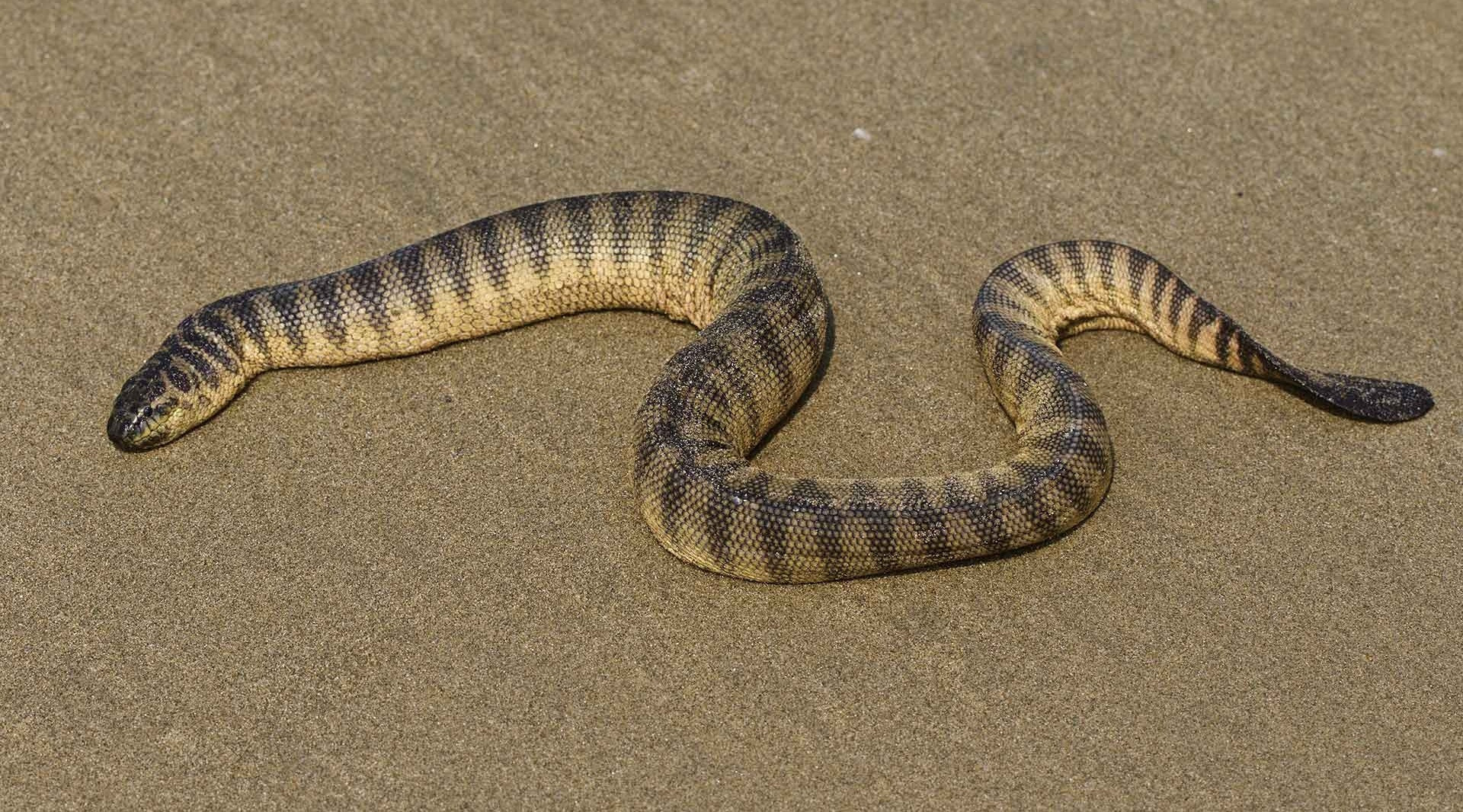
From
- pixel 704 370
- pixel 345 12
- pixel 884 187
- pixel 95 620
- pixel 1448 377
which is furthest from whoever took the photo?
pixel 345 12

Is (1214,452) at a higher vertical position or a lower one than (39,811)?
higher

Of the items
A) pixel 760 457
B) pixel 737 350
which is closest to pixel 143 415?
pixel 737 350

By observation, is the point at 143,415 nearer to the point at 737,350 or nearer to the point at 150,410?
the point at 150,410

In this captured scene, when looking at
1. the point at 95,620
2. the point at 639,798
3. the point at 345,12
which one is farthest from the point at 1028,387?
the point at 345,12

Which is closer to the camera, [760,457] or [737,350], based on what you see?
[737,350]

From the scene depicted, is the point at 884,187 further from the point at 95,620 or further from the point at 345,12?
the point at 95,620

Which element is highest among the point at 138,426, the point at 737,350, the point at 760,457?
the point at 737,350
